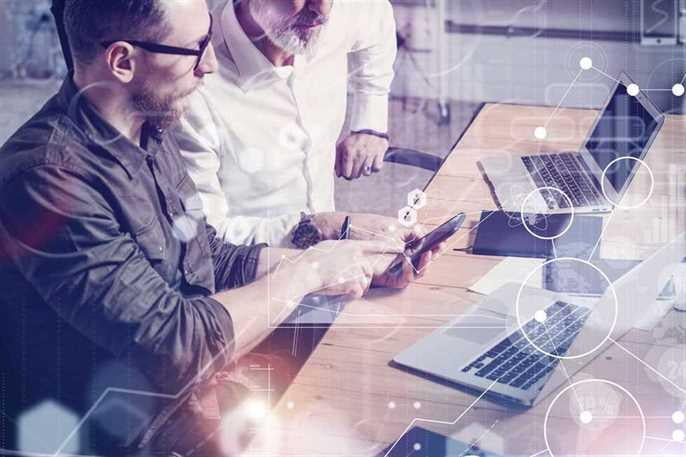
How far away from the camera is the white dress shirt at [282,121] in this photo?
5.08 feet

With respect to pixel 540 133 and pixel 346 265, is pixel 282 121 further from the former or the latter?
pixel 540 133

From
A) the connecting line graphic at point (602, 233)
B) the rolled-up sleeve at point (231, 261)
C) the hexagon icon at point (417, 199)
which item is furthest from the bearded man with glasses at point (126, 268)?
the connecting line graphic at point (602, 233)

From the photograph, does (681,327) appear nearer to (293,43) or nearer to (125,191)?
(293,43)

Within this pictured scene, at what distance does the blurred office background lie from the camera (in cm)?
158

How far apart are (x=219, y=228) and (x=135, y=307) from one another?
10.2 inches

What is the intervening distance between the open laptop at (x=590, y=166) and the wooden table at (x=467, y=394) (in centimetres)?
2

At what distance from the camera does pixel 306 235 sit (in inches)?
62.3

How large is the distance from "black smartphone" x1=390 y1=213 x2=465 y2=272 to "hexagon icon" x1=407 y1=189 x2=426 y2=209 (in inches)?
2.3

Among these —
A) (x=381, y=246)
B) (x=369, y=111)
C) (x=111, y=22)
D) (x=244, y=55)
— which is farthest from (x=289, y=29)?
(x=381, y=246)

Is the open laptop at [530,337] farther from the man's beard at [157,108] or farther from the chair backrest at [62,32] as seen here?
the chair backrest at [62,32]

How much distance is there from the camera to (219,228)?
1.58 meters

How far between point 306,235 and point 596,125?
1.99 ft

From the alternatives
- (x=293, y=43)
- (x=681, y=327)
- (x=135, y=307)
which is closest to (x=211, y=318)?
(x=135, y=307)

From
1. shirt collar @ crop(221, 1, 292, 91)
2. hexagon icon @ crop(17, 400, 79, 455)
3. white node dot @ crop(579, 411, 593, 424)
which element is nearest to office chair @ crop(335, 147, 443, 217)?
shirt collar @ crop(221, 1, 292, 91)
